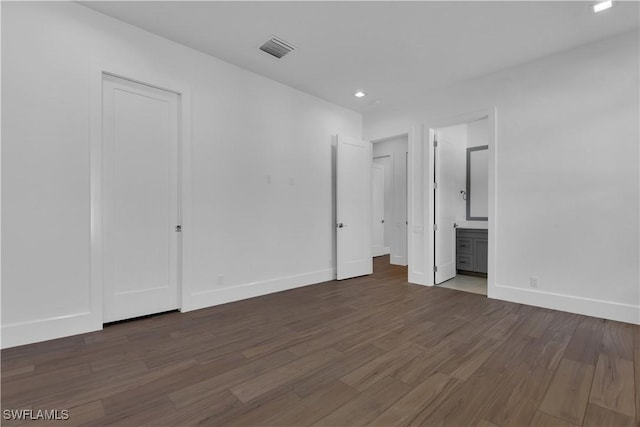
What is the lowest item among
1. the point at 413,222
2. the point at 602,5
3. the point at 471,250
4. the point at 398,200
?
the point at 471,250

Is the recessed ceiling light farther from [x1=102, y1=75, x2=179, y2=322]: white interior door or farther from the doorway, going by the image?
[x1=102, y1=75, x2=179, y2=322]: white interior door

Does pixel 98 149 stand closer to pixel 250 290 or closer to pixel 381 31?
pixel 250 290

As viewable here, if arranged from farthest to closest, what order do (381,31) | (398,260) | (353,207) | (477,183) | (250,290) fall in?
1. (398,260)
2. (477,183)
3. (353,207)
4. (250,290)
5. (381,31)

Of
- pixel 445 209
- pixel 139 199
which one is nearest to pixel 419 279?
pixel 445 209

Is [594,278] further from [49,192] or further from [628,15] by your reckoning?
[49,192]

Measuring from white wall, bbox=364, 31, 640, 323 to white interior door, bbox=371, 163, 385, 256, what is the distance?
344 cm

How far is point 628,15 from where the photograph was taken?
9.06 feet

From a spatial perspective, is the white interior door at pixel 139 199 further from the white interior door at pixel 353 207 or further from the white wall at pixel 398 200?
the white wall at pixel 398 200

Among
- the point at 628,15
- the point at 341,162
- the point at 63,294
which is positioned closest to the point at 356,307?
the point at 341,162

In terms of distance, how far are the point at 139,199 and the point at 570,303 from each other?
485 centimetres

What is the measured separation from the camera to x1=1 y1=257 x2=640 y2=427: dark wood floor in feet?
5.39

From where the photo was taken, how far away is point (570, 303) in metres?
3.31

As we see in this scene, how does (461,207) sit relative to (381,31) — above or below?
below

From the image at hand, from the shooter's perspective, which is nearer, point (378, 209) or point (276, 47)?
point (276, 47)
